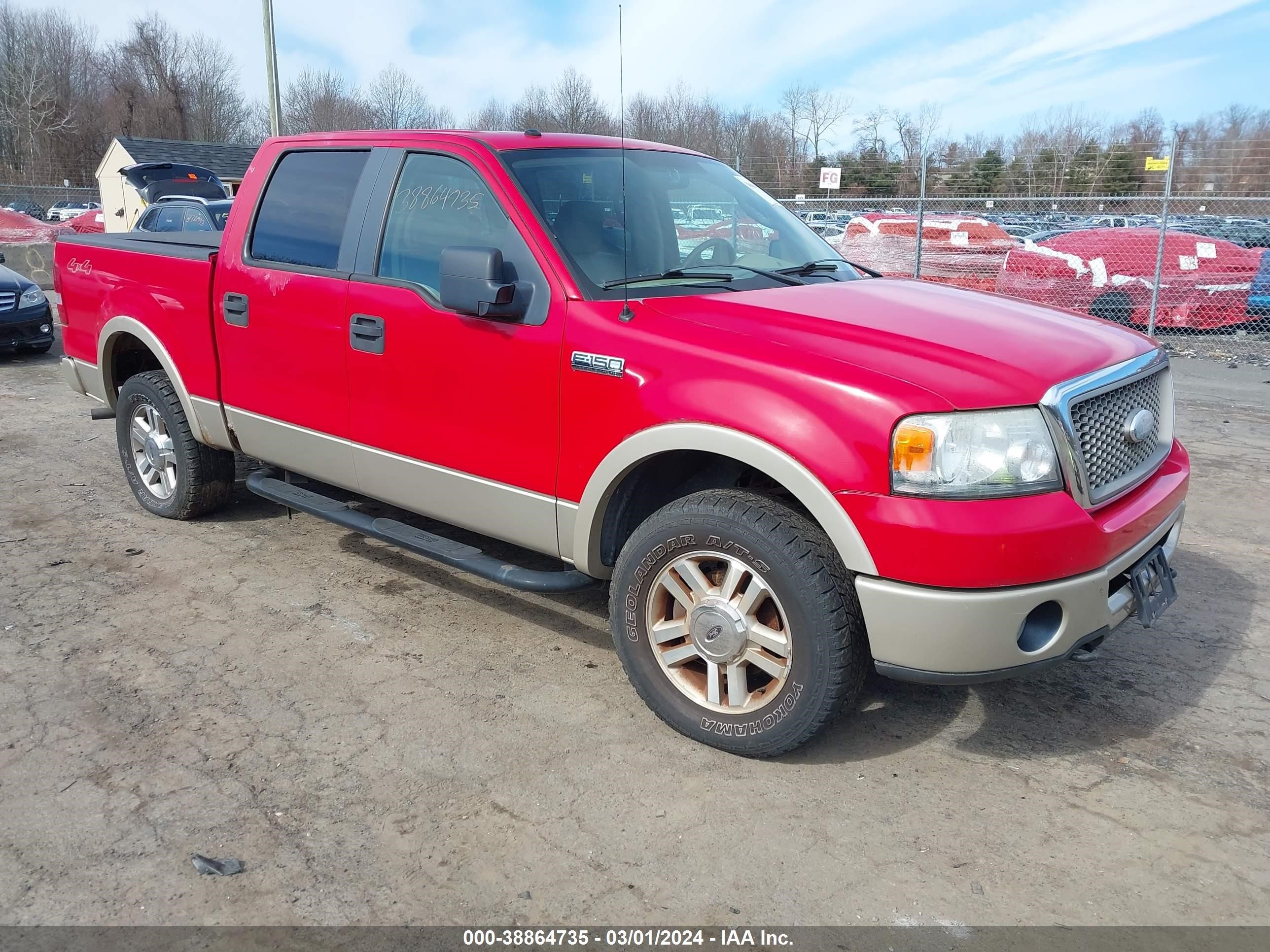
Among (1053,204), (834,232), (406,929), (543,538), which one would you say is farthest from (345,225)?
(834,232)

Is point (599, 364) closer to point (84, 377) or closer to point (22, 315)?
point (84, 377)

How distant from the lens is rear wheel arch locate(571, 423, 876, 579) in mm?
2850

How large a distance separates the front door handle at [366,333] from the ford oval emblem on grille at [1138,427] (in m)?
2.71

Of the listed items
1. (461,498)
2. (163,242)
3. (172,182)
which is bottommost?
→ (461,498)

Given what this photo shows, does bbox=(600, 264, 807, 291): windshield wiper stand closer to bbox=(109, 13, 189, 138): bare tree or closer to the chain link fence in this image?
the chain link fence

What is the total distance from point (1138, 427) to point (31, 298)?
11430 mm

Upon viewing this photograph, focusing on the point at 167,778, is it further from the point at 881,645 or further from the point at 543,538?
the point at 881,645

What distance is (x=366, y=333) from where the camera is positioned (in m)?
3.97

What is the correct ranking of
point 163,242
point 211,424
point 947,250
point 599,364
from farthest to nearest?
point 947,250, point 163,242, point 211,424, point 599,364

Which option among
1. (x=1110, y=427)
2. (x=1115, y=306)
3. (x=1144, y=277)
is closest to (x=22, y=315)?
(x=1110, y=427)

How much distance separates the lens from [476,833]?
2850 millimetres

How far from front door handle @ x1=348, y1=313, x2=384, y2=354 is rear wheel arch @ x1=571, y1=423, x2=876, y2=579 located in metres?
1.11

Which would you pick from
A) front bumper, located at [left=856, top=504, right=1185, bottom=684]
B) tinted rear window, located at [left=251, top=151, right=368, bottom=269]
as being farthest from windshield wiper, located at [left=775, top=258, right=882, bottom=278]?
tinted rear window, located at [left=251, top=151, right=368, bottom=269]

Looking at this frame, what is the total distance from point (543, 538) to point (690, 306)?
1.00m
